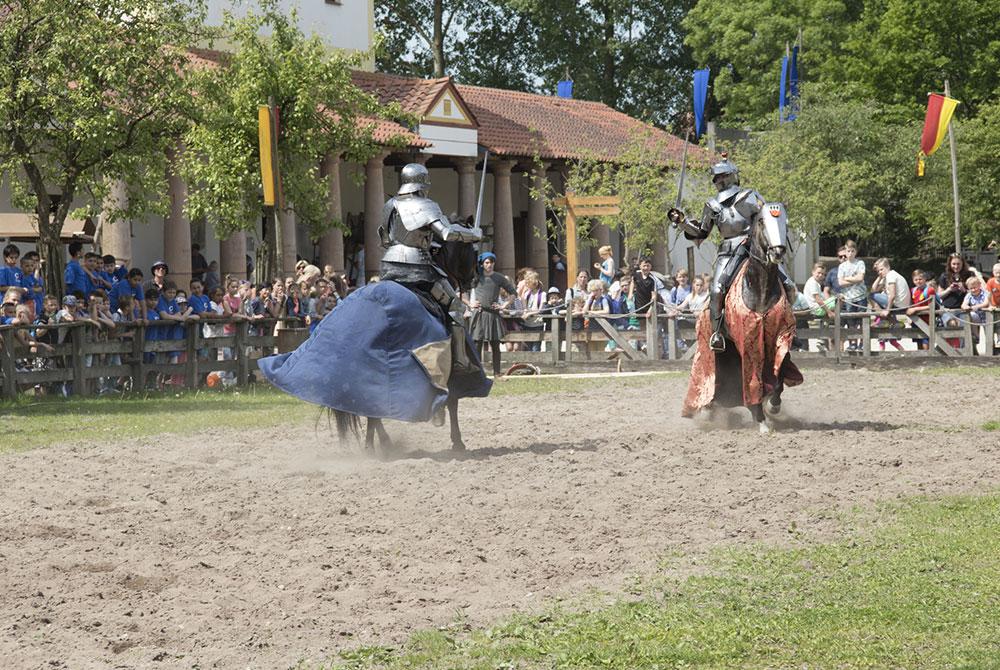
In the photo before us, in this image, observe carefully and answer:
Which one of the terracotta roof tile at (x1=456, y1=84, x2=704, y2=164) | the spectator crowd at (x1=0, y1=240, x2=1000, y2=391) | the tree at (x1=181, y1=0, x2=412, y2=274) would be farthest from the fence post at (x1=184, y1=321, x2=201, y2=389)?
the terracotta roof tile at (x1=456, y1=84, x2=704, y2=164)

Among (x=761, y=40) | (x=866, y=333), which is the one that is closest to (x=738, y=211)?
(x=866, y=333)

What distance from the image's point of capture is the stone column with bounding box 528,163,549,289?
49.4m

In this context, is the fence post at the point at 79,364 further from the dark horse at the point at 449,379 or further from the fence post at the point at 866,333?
the fence post at the point at 866,333

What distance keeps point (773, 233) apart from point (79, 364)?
9.51 meters

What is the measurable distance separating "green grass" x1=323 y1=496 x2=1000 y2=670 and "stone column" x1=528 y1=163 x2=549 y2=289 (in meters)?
41.2

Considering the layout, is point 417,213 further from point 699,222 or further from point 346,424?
point 699,222

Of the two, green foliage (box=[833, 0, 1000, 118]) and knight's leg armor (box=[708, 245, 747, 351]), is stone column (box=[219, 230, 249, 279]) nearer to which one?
knight's leg armor (box=[708, 245, 747, 351])

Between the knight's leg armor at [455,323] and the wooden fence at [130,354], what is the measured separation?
772 cm

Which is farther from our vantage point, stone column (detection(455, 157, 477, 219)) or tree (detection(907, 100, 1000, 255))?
tree (detection(907, 100, 1000, 255))

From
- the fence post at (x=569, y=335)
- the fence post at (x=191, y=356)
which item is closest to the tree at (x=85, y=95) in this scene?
the fence post at (x=191, y=356)

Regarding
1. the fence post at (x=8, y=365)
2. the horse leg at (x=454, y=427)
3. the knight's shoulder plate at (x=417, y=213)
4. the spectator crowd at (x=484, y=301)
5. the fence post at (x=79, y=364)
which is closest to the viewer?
the knight's shoulder plate at (x=417, y=213)

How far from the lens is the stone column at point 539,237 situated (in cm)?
4941

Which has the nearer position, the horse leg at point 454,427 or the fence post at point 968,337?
the horse leg at point 454,427

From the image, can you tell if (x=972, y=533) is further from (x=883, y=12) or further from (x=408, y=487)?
(x=883, y=12)
